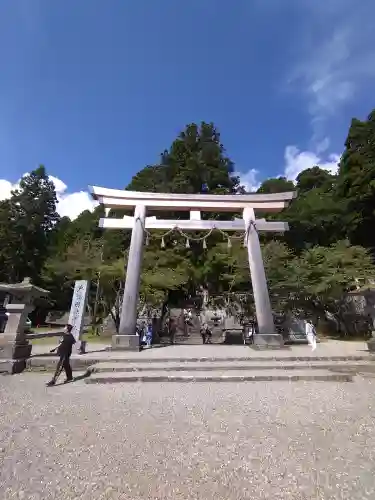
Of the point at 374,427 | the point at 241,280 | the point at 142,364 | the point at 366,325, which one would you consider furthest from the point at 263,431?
the point at 366,325

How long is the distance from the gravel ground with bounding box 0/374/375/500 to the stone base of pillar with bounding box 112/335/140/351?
4370 mm

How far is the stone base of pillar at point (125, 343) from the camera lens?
32.6 feet

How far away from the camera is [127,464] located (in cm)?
285

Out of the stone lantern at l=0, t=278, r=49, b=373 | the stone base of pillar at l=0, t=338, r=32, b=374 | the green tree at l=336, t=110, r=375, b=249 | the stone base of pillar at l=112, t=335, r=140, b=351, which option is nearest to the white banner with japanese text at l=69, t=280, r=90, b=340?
the stone base of pillar at l=112, t=335, r=140, b=351

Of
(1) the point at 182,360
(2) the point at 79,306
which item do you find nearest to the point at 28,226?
(2) the point at 79,306

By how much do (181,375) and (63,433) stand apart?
3457mm

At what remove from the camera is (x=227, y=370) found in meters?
7.21

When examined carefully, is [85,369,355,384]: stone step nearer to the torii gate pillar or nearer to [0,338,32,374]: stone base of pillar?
[0,338,32,374]: stone base of pillar

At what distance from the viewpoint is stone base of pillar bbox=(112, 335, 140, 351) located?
32.6ft

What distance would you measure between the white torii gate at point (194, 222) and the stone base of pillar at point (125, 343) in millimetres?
858

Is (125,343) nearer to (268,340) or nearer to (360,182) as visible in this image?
(268,340)

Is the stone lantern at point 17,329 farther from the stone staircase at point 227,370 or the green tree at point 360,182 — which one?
the green tree at point 360,182

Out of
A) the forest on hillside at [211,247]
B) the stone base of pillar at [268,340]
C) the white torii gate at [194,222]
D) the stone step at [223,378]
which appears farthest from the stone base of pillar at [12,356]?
the stone base of pillar at [268,340]

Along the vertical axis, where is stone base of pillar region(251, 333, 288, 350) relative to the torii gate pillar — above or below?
below
